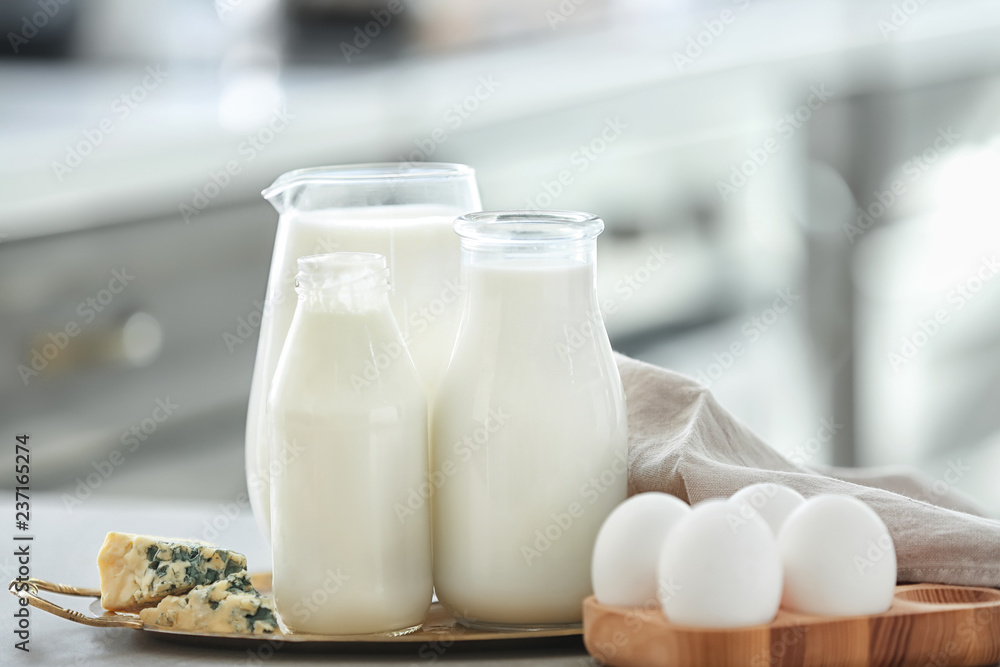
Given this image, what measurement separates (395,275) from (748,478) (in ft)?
0.96

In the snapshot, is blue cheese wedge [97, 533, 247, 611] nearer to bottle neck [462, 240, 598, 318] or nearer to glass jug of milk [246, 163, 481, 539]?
glass jug of milk [246, 163, 481, 539]

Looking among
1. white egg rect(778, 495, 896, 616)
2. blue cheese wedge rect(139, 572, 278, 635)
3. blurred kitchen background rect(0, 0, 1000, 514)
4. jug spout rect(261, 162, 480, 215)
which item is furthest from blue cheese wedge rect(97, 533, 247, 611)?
blurred kitchen background rect(0, 0, 1000, 514)

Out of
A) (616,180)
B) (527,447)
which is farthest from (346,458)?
(616,180)

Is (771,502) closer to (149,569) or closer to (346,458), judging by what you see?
(346,458)

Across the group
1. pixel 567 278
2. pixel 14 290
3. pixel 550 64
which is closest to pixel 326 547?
pixel 567 278

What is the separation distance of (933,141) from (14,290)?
2254 mm

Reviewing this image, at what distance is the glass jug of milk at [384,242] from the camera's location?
31.6 inches

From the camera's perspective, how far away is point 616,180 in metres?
2.82

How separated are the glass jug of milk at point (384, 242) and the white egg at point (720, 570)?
280 millimetres

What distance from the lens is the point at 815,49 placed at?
110 inches

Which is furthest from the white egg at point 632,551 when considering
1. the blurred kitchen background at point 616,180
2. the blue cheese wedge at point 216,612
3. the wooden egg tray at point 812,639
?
the blurred kitchen background at point 616,180

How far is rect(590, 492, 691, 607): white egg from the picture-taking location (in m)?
0.60

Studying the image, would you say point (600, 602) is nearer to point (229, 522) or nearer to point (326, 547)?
point (326, 547)

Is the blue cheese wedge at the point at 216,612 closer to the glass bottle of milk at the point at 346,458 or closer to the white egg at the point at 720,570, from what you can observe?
the glass bottle of milk at the point at 346,458
